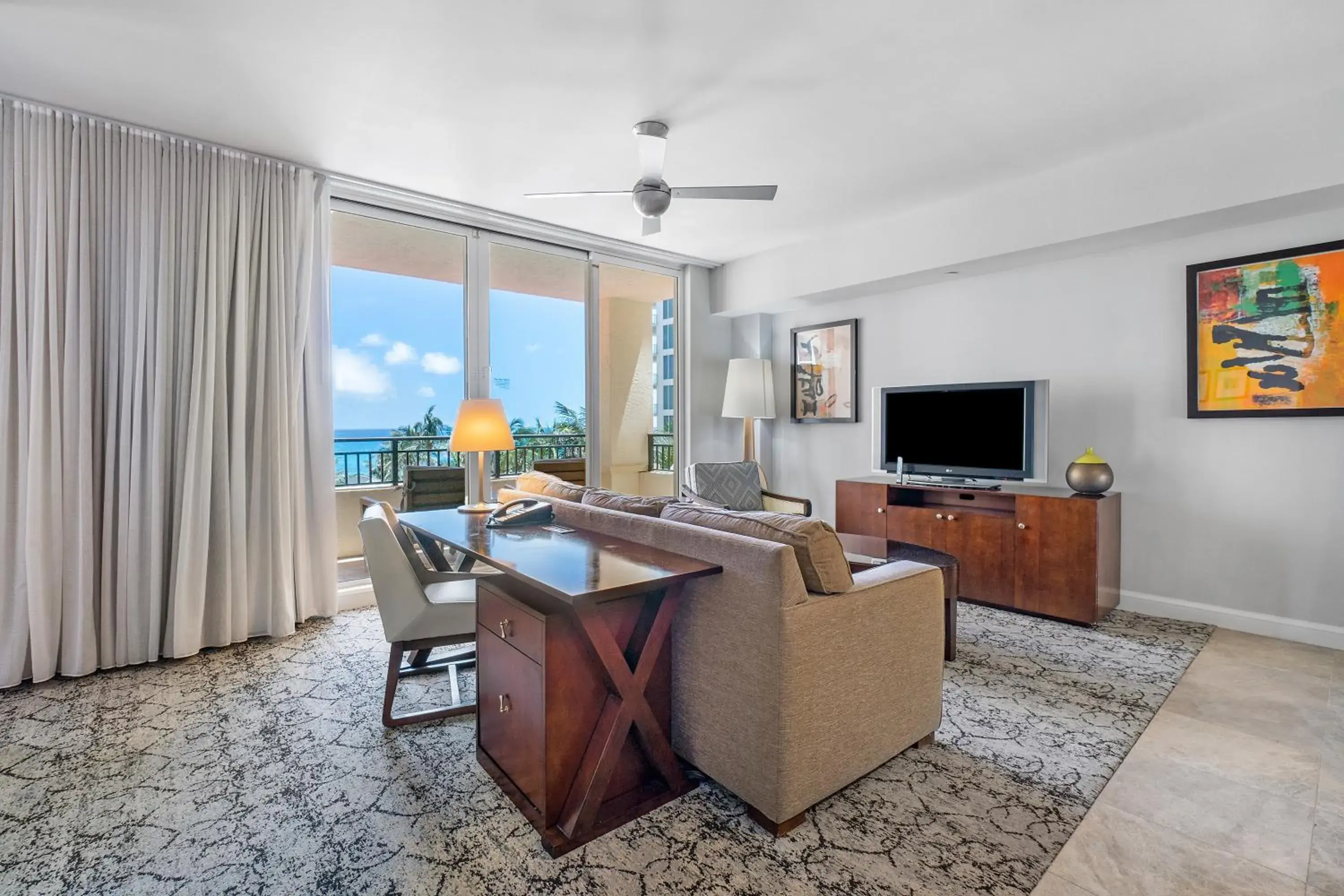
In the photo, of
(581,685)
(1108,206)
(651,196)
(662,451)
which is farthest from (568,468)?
(1108,206)

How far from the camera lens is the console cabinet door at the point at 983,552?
3762 millimetres

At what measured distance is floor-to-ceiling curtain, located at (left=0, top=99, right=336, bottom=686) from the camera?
109 inches

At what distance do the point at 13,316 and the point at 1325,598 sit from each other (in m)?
6.24

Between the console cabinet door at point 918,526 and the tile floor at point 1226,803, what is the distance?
149 cm

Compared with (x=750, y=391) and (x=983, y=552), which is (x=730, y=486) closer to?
(x=750, y=391)

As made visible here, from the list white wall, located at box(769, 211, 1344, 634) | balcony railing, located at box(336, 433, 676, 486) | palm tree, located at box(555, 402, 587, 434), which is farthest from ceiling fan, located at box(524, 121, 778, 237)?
→ white wall, located at box(769, 211, 1344, 634)

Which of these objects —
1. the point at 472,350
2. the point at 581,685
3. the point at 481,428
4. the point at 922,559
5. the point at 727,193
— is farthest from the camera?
the point at 472,350

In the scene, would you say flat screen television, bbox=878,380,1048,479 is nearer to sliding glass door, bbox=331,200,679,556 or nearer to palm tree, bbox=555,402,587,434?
sliding glass door, bbox=331,200,679,556

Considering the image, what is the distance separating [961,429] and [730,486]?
1583 mm

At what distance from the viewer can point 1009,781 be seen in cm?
198

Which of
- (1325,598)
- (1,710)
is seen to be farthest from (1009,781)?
(1,710)

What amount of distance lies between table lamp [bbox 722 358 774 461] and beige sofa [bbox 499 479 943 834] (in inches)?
129

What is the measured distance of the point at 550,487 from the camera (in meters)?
2.98

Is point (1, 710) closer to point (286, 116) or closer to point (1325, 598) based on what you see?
point (286, 116)
